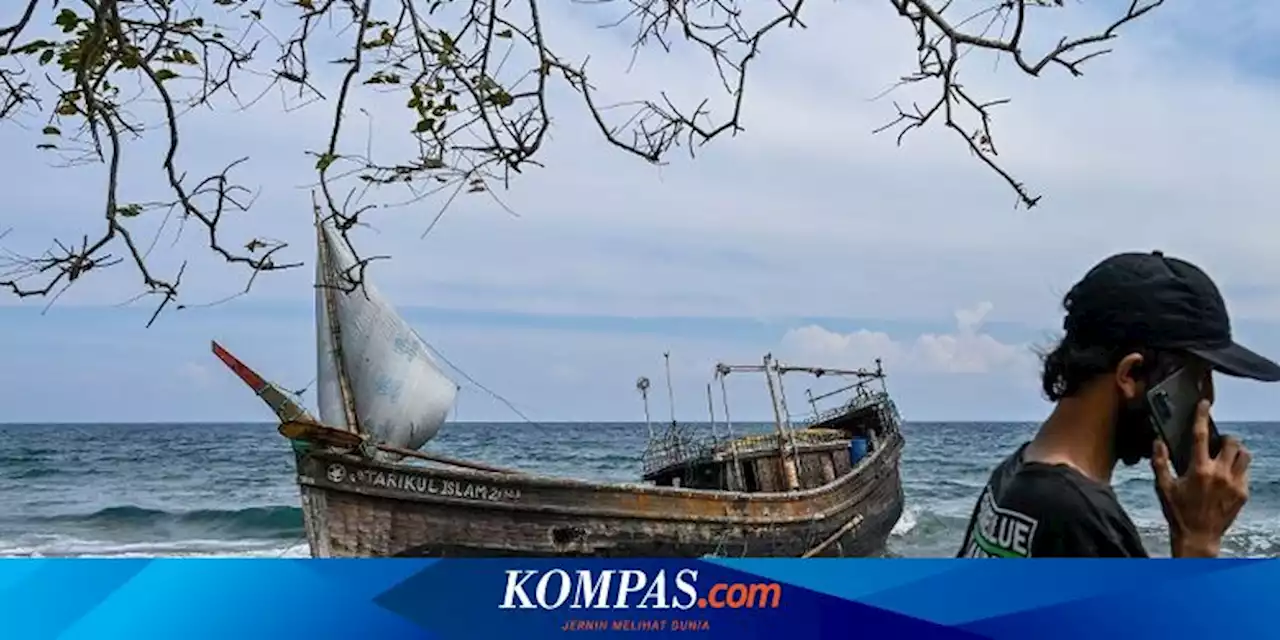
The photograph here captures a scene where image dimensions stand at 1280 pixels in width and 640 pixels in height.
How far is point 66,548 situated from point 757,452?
15.8 meters

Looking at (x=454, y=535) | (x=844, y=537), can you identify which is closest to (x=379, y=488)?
(x=454, y=535)

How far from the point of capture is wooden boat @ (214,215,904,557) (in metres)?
15.6

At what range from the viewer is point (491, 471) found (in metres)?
16.0

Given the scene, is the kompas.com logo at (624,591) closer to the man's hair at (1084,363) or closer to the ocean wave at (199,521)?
the man's hair at (1084,363)

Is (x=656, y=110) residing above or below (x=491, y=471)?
above

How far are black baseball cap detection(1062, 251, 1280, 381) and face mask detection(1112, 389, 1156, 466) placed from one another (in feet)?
0.40

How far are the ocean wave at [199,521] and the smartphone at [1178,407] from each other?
28324 mm

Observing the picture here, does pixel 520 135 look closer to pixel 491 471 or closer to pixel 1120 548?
pixel 1120 548

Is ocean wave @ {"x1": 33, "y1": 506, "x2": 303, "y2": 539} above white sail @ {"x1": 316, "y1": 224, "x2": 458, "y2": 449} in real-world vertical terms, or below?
below

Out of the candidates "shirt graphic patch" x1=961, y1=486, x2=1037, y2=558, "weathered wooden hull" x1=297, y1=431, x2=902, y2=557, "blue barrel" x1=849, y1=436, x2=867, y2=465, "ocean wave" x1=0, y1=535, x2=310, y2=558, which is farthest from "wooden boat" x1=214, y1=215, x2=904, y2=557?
"shirt graphic patch" x1=961, y1=486, x2=1037, y2=558

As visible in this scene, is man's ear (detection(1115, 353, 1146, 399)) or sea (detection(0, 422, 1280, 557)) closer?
man's ear (detection(1115, 353, 1146, 399))

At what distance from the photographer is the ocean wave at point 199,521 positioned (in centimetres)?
3000

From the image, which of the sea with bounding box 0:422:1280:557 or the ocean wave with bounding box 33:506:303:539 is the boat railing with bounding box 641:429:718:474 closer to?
the sea with bounding box 0:422:1280:557

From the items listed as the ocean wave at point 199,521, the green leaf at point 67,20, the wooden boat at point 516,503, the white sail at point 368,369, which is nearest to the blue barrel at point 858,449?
the wooden boat at point 516,503
